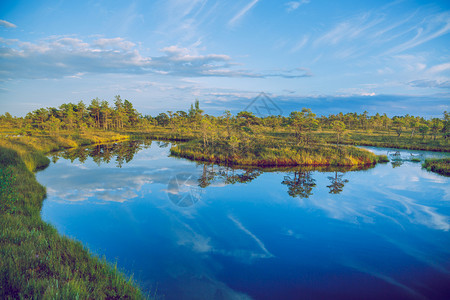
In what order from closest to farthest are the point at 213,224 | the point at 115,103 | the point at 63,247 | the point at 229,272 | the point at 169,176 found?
the point at 63,247 → the point at 229,272 → the point at 213,224 → the point at 169,176 → the point at 115,103

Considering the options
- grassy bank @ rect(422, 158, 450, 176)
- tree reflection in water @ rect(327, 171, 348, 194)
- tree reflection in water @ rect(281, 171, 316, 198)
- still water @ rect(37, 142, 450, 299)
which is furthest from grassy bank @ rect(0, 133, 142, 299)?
grassy bank @ rect(422, 158, 450, 176)

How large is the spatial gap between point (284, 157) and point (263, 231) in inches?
729

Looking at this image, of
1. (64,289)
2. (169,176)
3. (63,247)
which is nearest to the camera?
(64,289)

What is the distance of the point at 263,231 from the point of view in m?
12.3

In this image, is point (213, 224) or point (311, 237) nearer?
point (311, 237)

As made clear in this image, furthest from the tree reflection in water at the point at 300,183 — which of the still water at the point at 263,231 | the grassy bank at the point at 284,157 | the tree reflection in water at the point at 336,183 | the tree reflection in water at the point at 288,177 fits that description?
the grassy bank at the point at 284,157

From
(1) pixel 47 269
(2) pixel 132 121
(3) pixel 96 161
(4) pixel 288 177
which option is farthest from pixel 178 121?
(1) pixel 47 269

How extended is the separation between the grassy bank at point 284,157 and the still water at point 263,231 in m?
6.10

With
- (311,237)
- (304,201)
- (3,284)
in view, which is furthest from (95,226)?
(304,201)

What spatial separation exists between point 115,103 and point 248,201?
4233 inches

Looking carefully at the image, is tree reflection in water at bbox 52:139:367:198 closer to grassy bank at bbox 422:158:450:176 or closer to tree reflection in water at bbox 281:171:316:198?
tree reflection in water at bbox 281:171:316:198

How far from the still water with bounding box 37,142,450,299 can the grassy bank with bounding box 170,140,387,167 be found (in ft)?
20.0

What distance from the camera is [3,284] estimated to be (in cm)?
476

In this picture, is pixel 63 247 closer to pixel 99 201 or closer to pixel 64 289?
pixel 64 289
